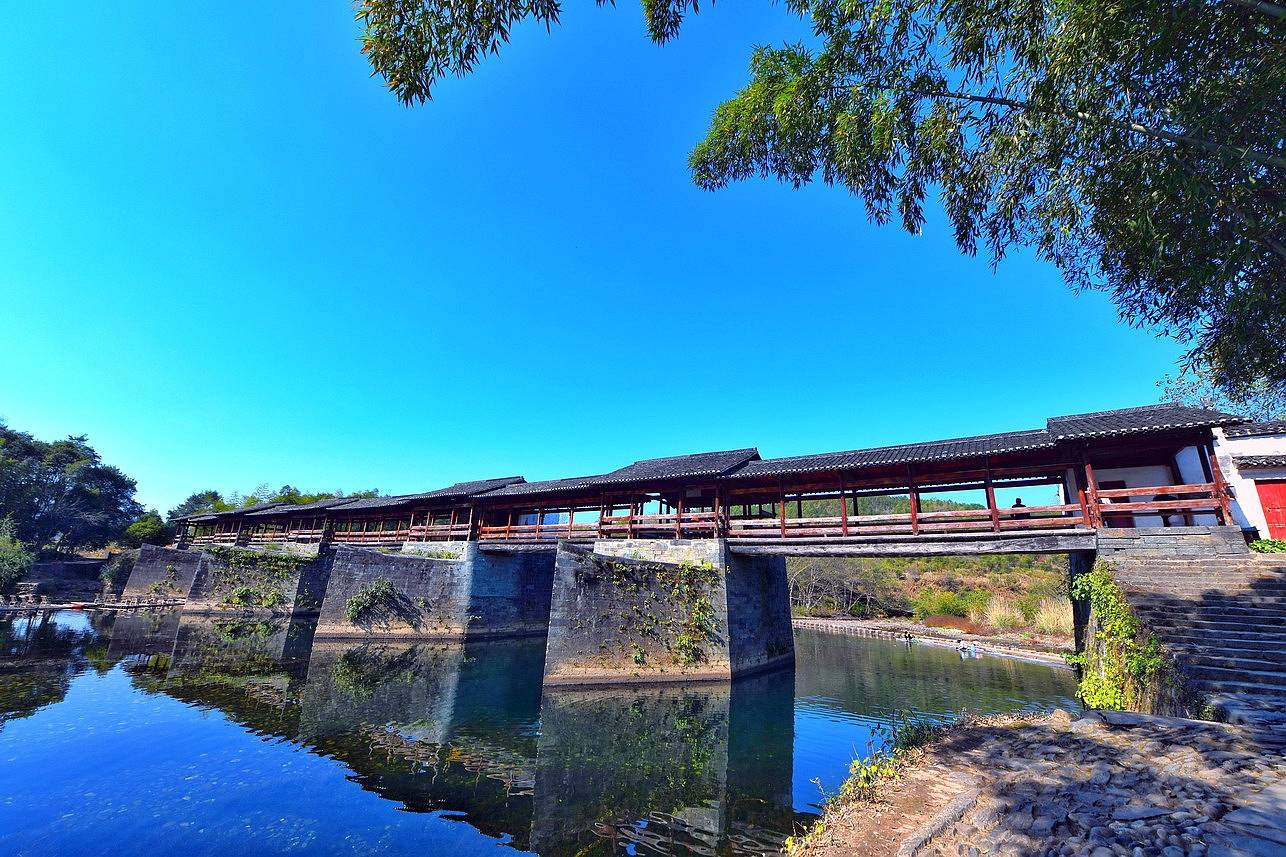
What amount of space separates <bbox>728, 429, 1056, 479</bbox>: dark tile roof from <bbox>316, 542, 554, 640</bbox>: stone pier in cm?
1091

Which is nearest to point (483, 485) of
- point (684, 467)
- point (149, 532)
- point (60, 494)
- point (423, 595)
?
point (423, 595)

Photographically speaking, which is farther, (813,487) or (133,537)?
(133,537)

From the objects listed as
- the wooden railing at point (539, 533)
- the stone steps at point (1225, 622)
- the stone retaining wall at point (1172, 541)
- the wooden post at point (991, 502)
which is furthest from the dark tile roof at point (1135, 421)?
the wooden railing at point (539, 533)

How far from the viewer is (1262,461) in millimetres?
14234

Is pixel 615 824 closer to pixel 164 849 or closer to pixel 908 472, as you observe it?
pixel 164 849

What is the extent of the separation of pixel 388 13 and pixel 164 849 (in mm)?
9915

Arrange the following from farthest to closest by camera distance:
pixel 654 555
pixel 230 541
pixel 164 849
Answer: pixel 230 541
pixel 654 555
pixel 164 849

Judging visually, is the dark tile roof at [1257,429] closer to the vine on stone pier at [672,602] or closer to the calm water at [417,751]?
the calm water at [417,751]

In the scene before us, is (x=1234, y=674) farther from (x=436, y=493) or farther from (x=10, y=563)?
(x=10, y=563)

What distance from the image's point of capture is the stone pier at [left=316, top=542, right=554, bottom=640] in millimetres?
20141

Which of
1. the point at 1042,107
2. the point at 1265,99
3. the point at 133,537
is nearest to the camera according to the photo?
the point at 1265,99

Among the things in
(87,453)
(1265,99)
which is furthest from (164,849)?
(87,453)

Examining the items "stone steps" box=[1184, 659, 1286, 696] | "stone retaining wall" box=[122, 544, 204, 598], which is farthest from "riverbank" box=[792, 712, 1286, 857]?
"stone retaining wall" box=[122, 544, 204, 598]

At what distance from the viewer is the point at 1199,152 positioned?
6.17 m
